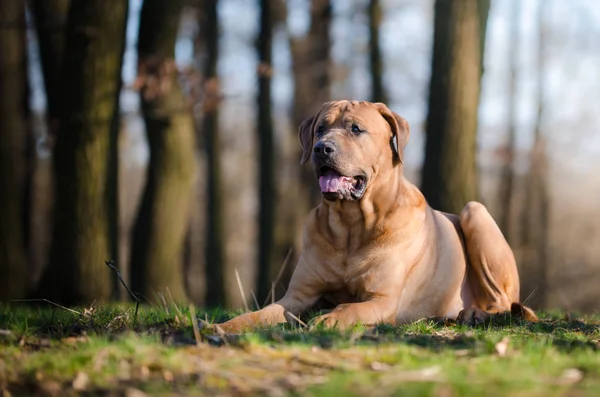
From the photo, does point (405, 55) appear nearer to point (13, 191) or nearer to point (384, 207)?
point (13, 191)

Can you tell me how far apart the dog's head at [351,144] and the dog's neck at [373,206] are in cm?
8

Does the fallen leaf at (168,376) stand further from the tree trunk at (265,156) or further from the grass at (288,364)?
the tree trunk at (265,156)

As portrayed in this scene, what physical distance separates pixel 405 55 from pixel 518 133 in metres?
4.15

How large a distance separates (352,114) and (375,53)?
1064cm

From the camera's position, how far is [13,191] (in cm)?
1321

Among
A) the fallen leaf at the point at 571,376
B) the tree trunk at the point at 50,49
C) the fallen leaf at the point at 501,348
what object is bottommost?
the fallen leaf at the point at 501,348

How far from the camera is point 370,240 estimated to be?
6.36 meters

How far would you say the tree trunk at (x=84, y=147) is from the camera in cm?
1023

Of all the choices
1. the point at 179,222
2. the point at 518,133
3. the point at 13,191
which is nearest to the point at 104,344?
the point at 179,222

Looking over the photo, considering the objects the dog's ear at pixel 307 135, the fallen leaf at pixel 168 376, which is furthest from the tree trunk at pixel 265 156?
the fallen leaf at pixel 168 376

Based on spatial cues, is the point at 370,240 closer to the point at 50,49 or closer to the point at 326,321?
the point at 326,321

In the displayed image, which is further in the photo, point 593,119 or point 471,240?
point 593,119

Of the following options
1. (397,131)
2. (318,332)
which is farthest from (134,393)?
(397,131)

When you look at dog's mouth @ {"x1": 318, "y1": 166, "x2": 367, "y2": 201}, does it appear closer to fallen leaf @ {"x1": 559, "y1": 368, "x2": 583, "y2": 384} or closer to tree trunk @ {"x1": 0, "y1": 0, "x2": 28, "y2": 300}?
fallen leaf @ {"x1": 559, "y1": 368, "x2": 583, "y2": 384}
